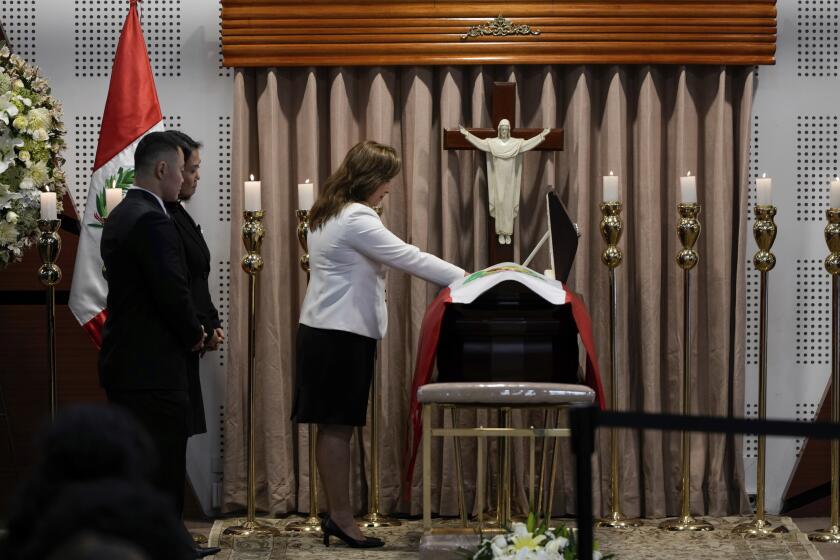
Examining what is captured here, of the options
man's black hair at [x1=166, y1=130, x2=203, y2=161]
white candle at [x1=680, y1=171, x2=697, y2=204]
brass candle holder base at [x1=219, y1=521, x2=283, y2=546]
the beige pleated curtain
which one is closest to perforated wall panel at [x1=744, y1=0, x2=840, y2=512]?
the beige pleated curtain

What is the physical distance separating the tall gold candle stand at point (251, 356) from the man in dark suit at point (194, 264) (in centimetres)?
34

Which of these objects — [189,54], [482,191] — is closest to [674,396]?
[482,191]

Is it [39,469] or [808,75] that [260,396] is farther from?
[39,469]

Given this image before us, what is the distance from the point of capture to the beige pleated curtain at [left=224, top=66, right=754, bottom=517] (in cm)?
507

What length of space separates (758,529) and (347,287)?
188 cm

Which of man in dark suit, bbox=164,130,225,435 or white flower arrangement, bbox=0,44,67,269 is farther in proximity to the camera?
white flower arrangement, bbox=0,44,67,269

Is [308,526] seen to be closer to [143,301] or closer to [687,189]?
[143,301]

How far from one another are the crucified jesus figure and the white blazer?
1.79ft

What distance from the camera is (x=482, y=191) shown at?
5.12m

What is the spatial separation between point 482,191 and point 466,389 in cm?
132

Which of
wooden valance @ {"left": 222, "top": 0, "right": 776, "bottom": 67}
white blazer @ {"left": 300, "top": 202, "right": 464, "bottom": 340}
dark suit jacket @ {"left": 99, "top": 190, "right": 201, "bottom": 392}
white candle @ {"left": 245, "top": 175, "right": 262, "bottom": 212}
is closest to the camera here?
dark suit jacket @ {"left": 99, "top": 190, "right": 201, "bottom": 392}

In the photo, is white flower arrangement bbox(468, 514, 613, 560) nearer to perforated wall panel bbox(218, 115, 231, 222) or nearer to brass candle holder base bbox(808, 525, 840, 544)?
brass candle holder base bbox(808, 525, 840, 544)

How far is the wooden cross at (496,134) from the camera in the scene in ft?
15.7

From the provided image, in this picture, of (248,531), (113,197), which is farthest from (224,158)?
(248,531)
